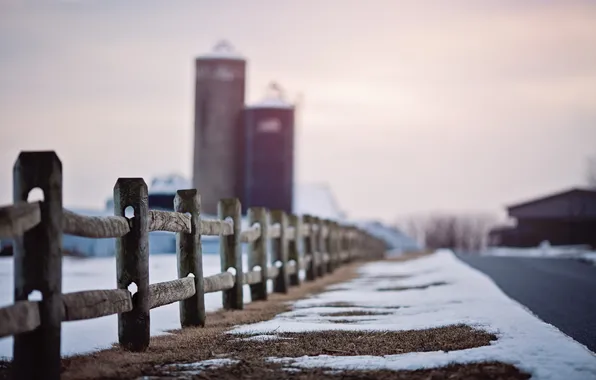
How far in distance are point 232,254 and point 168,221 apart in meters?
2.74

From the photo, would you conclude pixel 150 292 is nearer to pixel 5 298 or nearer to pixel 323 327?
pixel 323 327

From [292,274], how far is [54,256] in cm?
993

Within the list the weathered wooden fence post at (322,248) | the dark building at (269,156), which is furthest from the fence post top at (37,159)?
the dark building at (269,156)

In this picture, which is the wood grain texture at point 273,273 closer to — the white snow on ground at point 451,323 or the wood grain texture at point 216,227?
the white snow on ground at point 451,323

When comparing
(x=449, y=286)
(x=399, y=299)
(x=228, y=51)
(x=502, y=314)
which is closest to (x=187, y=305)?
(x=502, y=314)

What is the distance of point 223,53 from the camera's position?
69188 millimetres

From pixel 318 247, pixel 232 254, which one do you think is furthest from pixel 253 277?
pixel 318 247

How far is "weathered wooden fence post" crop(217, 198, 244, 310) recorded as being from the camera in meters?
10.0

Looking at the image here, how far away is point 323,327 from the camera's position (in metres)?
7.63

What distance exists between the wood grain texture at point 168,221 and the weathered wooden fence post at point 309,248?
8523 millimetres

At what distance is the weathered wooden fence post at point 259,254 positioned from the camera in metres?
11.7

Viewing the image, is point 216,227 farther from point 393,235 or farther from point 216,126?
point 393,235

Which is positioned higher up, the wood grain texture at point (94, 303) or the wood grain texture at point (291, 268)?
the wood grain texture at point (94, 303)

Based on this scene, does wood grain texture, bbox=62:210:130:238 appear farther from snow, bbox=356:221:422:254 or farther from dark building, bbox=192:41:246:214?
snow, bbox=356:221:422:254
